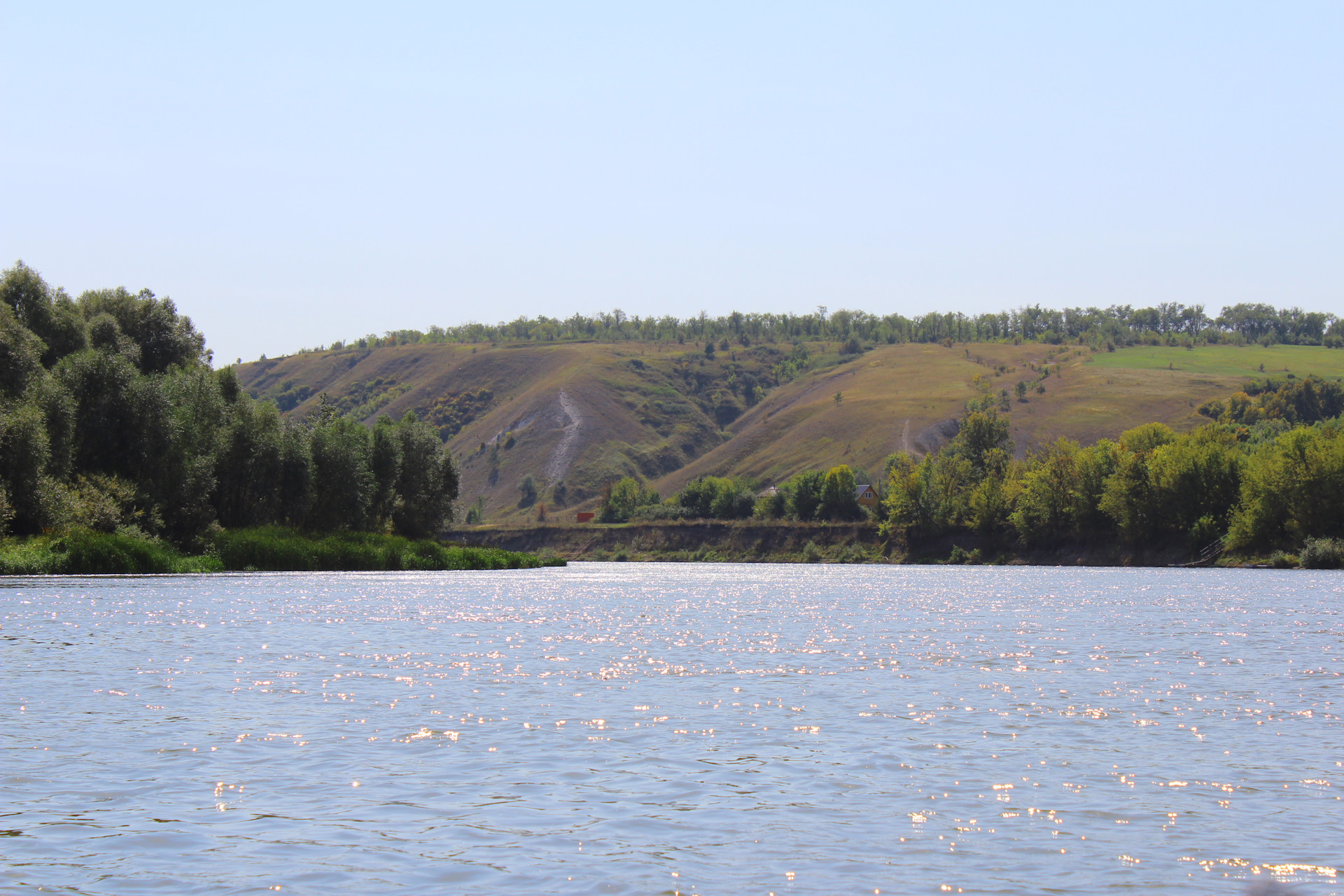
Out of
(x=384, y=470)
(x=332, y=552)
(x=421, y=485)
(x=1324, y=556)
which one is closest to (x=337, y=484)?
(x=332, y=552)

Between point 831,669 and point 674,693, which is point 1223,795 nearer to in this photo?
point 674,693

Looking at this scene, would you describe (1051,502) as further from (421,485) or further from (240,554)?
(240,554)

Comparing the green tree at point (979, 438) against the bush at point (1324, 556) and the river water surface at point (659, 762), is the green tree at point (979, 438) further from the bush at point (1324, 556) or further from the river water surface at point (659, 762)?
the river water surface at point (659, 762)

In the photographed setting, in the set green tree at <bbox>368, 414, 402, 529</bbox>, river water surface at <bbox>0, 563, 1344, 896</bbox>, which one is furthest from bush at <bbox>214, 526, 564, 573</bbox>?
river water surface at <bbox>0, 563, 1344, 896</bbox>

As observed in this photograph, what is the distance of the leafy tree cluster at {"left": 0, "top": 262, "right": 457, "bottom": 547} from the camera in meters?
69.4

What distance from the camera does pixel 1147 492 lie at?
141 m

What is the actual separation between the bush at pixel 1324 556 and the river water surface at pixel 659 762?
8495 cm

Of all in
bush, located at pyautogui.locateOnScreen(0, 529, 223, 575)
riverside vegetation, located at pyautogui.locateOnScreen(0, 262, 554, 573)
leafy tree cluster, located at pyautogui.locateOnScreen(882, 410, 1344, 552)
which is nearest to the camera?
bush, located at pyautogui.locateOnScreen(0, 529, 223, 575)

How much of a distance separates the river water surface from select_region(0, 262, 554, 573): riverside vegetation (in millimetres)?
28623

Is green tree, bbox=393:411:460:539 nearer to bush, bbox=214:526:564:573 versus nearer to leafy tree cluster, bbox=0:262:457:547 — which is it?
leafy tree cluster, bbox=0:262:457:547

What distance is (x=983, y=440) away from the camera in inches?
7485

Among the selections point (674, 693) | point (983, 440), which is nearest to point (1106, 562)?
point (983, 440)

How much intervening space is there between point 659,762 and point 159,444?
67.7 m

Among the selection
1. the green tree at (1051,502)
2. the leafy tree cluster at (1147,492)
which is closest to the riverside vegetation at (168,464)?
the green tree at (1051,502)
